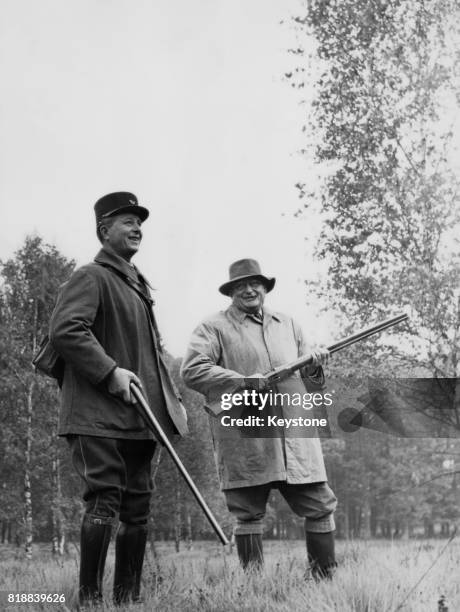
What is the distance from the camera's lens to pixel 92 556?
3693 mm

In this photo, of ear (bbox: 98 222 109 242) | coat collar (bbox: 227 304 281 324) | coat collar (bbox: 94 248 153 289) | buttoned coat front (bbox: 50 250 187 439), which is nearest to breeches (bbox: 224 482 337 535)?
buttoned coat front (bbox: 50 250 187 439)

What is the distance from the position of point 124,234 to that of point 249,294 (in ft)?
3.86

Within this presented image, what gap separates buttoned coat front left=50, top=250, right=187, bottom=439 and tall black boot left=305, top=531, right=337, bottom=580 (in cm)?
114

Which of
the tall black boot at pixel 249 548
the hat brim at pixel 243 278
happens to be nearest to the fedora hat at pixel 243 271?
the hat brim at pixel 243 278

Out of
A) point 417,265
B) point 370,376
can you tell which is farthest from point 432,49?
point 370,376

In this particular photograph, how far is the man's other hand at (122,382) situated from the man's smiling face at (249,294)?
1.50 meters

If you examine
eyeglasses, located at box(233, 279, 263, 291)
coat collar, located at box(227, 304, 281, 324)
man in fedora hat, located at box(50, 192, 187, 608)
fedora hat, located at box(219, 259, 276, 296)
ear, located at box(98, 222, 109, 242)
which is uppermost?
ear, located at box(98, 222, 109, 242)

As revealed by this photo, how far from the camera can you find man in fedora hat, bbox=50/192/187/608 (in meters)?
3.76

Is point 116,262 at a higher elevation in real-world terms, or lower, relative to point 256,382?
higher

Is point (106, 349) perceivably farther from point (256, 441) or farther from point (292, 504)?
point (292, 504)

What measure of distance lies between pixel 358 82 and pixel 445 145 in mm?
1277

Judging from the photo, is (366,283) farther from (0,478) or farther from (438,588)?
(0,478)

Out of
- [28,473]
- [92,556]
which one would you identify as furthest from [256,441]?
[28,473]

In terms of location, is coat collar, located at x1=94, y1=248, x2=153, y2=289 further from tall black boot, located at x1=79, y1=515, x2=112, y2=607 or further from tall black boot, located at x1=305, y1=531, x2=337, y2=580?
tall black boot, located at x1=305, y1=531, x2=337, y2=580
